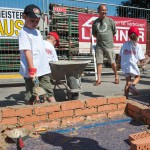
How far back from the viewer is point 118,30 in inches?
333

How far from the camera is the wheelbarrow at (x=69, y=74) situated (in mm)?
4664

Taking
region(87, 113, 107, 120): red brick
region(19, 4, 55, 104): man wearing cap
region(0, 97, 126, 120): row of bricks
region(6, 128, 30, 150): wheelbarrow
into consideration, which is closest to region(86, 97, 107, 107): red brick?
region(0, 97, 126, 120): row of bricks

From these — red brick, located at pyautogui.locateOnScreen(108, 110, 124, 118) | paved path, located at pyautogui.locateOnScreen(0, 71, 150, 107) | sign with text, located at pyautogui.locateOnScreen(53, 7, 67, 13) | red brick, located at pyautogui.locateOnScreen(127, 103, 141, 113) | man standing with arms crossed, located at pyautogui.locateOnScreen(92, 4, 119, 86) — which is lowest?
red brick, located at pyautogui.locateOnScreen(108, 110, 124, 118)

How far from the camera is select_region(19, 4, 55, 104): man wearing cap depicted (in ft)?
12.0

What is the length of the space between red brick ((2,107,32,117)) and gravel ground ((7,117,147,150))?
361mm

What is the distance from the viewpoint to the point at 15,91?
6121 millimetres

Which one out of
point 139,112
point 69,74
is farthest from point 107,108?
point 69,74

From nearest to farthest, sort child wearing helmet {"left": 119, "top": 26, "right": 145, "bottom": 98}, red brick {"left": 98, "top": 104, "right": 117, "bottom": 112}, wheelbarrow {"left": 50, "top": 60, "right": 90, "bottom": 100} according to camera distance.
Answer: red brick {"left": 98, "top": 104, "right": 117, "bottom": 112}, wheelbarrow {"left": 50, "top": 60, "right": 90, "bottom": 100}, child wearing helmet {"left": 119, "top": 26, "right": 145, "bottom": 98}

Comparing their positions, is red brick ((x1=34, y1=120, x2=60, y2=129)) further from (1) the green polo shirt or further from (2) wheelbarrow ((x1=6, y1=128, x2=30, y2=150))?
(1) the green polo shirt

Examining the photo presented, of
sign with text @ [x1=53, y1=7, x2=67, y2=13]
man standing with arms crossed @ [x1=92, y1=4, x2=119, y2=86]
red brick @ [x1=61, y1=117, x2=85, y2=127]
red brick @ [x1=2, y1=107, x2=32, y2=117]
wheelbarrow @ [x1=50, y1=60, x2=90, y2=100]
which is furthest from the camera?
sign with text @ [x1=53, y1=7, x2=67, y2=13]

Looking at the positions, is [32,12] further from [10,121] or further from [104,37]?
[104,37]

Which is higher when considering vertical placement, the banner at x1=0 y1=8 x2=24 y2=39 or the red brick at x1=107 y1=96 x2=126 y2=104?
the banner at x1=0 y1=8 x2=24 y2=39

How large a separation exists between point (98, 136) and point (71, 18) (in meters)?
6.18

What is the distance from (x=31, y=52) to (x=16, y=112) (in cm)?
88
